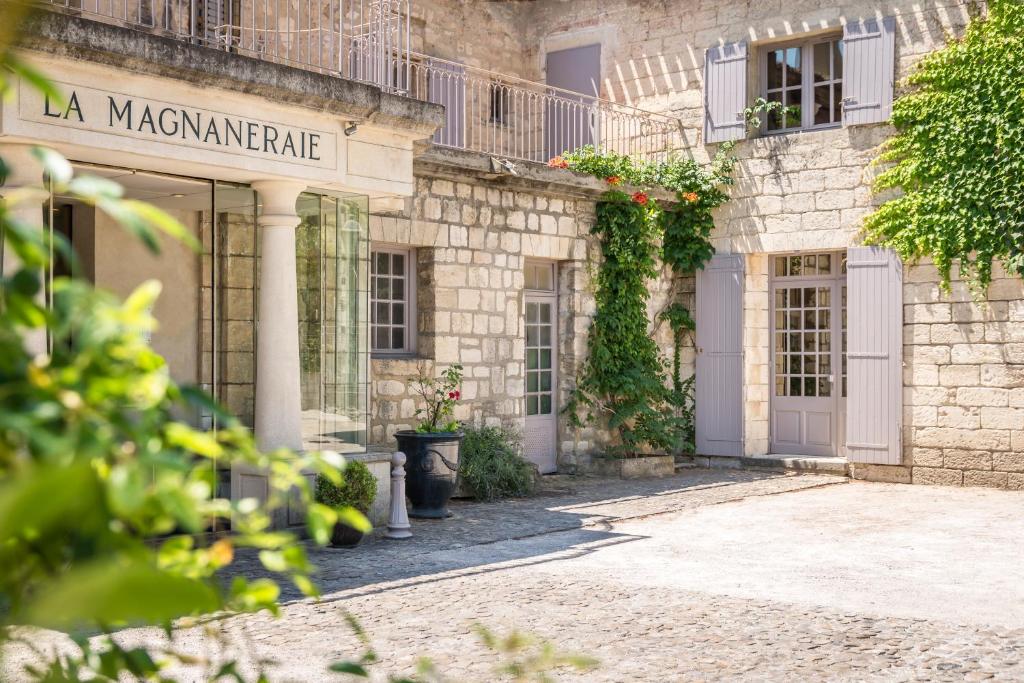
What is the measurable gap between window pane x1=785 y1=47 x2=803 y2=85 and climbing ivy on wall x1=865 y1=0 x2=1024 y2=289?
1437 millimetres

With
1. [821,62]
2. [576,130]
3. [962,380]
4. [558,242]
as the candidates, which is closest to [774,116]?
[821,62]

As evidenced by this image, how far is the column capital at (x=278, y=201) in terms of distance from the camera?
8.16m

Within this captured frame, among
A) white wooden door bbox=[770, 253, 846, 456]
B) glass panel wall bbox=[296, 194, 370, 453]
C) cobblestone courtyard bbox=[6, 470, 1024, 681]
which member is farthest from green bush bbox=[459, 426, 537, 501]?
white wooden door bbox=[770, 253, 846, 456]

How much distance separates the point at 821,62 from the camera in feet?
43.3

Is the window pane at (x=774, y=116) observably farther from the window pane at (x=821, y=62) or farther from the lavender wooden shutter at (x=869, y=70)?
the lavender wooden shutter at (x=869, y=70)

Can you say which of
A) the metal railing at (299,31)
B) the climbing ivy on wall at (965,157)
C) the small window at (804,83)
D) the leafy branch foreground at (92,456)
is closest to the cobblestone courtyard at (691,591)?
the climbing ivy on wall at (965,157)

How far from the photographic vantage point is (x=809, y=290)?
44.7 ft

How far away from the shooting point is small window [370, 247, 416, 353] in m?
10.9

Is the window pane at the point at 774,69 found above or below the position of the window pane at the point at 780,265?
above

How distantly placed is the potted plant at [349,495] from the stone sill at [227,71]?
8.12 ft

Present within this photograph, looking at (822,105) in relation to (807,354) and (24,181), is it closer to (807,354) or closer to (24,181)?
(807,354)

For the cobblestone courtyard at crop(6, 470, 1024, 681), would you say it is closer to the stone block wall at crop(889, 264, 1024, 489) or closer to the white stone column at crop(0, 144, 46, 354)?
the stone block wall at crop(889, 264, 1024, 489)

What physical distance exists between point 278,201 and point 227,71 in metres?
1.08

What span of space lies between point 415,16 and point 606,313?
4.07 meters
